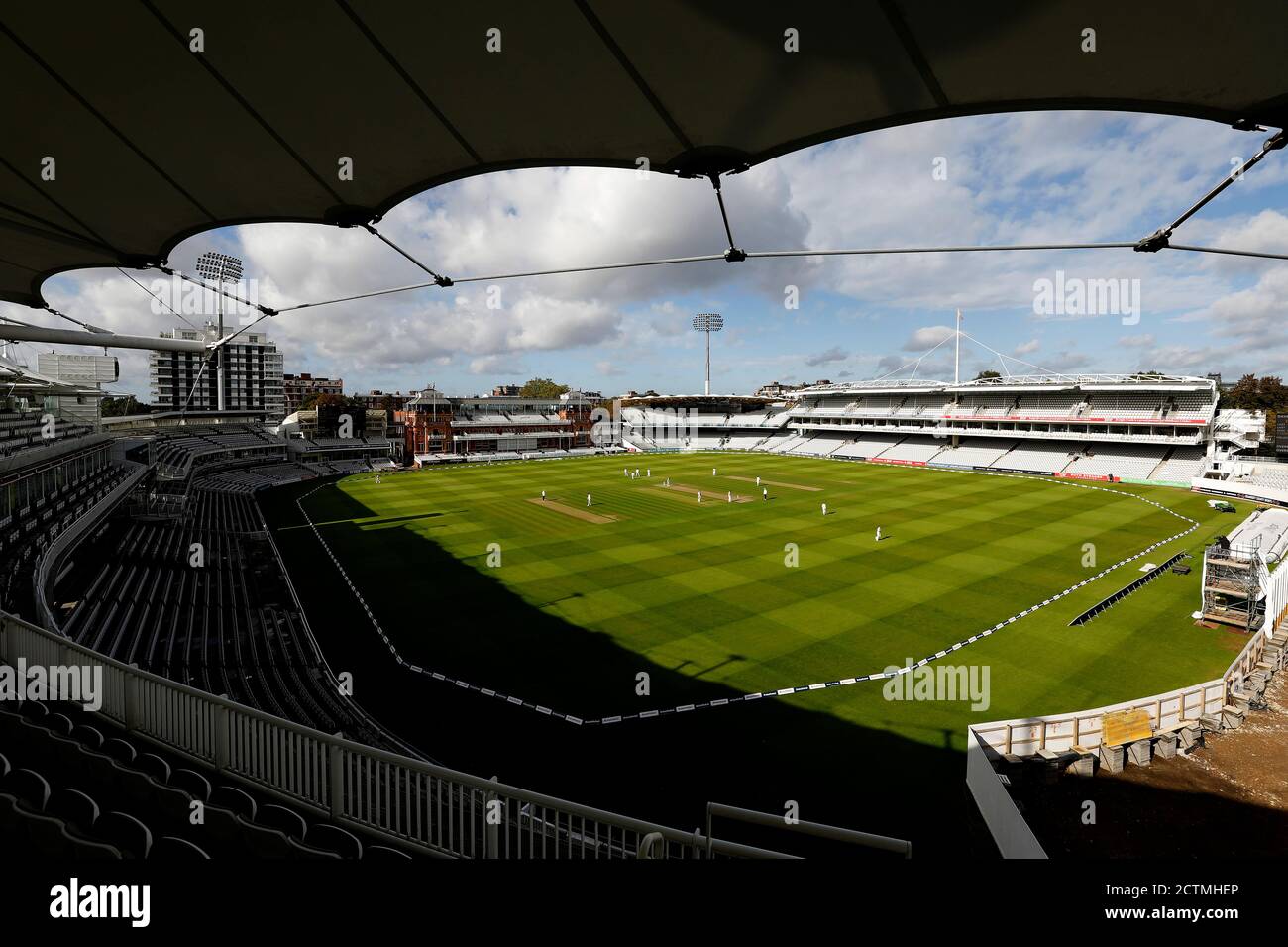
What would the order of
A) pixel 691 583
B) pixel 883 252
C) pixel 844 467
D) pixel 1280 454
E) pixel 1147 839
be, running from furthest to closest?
1. pixel 844 467
2. pixel 1280 454
3. pixel 691 583
4. pixel 1147 839
5. pixel 883 252

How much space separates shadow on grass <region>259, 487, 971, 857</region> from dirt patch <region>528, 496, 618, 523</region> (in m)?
14.9

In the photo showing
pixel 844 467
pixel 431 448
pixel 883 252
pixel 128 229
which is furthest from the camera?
pixel 431 448

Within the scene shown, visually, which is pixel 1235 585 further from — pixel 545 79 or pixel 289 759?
pixel 289 759

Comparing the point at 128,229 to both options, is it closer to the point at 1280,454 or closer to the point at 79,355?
the point at 79,355

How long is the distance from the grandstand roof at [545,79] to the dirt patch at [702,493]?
35.9m

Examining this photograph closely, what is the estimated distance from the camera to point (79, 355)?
3866 centimetres

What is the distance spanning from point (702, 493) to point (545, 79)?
39.9m

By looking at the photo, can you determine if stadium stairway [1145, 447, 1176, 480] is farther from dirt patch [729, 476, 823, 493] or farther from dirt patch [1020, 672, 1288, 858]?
dirt patch [1020, 672, 1288, 858]

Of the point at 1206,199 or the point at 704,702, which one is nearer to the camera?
the point at 1206,199

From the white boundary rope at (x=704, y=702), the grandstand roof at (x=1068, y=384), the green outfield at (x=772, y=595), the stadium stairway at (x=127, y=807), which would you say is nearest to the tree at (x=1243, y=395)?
the grandstand roof at (x=1068, y=384)

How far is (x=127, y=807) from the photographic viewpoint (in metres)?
5.07

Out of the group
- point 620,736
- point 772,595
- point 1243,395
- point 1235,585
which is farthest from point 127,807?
point 1243,395
